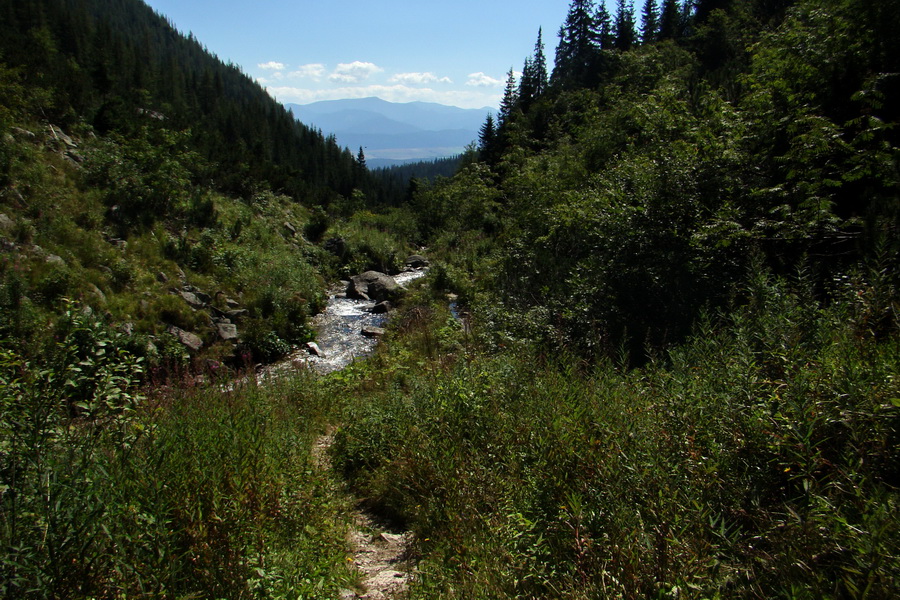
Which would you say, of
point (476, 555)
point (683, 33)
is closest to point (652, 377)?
point (476, 555)

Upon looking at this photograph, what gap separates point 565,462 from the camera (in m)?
3.07

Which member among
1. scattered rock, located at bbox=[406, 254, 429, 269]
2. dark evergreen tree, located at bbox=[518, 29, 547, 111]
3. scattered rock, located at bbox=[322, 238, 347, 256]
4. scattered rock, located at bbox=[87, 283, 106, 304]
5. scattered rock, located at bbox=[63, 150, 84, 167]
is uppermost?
dark evergreen tree, located at bbox=[518, 29, 547, 111]

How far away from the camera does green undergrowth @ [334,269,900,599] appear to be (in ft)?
6.57

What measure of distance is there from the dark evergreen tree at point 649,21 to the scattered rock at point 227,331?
52.8 metres

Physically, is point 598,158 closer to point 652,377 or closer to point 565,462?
point 652,377

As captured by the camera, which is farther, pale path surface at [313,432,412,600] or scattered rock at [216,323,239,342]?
scattered rock at [216,323,239,342]

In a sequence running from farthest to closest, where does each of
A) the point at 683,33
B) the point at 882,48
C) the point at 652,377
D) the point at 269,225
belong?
the point at 683,33 → the point at 269,225 → the point at 882,48 → the point at 652,377

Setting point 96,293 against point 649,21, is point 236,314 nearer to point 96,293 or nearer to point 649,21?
point 96,293

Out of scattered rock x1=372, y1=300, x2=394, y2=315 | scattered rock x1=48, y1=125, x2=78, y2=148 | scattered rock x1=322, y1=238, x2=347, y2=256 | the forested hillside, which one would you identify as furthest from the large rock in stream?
scattered rock x1=48, y1=125, x2=78, y2=148

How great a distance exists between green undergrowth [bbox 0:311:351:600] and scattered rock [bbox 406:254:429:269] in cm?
2102

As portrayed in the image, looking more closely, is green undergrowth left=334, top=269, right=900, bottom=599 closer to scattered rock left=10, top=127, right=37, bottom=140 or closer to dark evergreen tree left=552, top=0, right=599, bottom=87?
scattered rock left=10, top=127, right=37, bottom=140

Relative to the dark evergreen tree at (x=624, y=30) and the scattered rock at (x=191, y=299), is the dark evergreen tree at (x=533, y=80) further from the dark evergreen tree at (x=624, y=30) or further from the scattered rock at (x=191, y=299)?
the scattered rock at (x=191, y=299)

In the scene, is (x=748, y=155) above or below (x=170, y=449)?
above

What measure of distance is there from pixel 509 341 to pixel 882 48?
6759 mm
